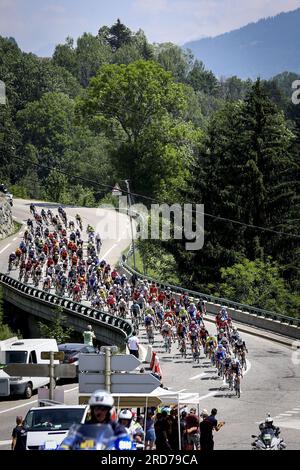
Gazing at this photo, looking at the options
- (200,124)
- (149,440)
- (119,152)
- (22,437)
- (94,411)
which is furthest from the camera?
(200,124)

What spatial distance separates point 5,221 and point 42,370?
68179mm

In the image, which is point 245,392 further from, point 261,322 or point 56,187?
point 56,187

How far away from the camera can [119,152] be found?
11469 cm

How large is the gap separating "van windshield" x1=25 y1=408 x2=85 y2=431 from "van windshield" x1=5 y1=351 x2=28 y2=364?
592 inches

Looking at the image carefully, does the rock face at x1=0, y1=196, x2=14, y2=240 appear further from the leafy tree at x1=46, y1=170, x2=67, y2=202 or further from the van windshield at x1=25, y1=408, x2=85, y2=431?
the van windshield at x1=25, y1=408, x2=85, y2=431

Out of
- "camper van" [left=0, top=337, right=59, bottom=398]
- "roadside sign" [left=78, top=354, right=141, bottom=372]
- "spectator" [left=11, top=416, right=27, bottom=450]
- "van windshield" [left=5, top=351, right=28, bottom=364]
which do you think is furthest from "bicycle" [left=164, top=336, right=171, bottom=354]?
"roadside sign" [left=78, top=354, right=141, bottom=372]

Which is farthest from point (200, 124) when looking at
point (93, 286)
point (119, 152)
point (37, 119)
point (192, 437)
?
point (192, 437)

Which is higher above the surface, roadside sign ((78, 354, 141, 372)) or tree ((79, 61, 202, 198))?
tree ((79, 61, 202, 198))

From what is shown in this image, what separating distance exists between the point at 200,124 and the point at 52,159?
3636 cm

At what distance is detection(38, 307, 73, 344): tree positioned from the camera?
52.2 m

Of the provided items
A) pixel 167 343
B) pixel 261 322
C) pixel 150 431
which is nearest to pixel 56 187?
pixel 261 322

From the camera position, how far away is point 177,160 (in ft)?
366

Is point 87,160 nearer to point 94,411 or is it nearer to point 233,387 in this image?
point 233,387

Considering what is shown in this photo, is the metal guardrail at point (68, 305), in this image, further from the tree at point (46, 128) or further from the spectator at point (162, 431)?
the tree at point (46, 128)
